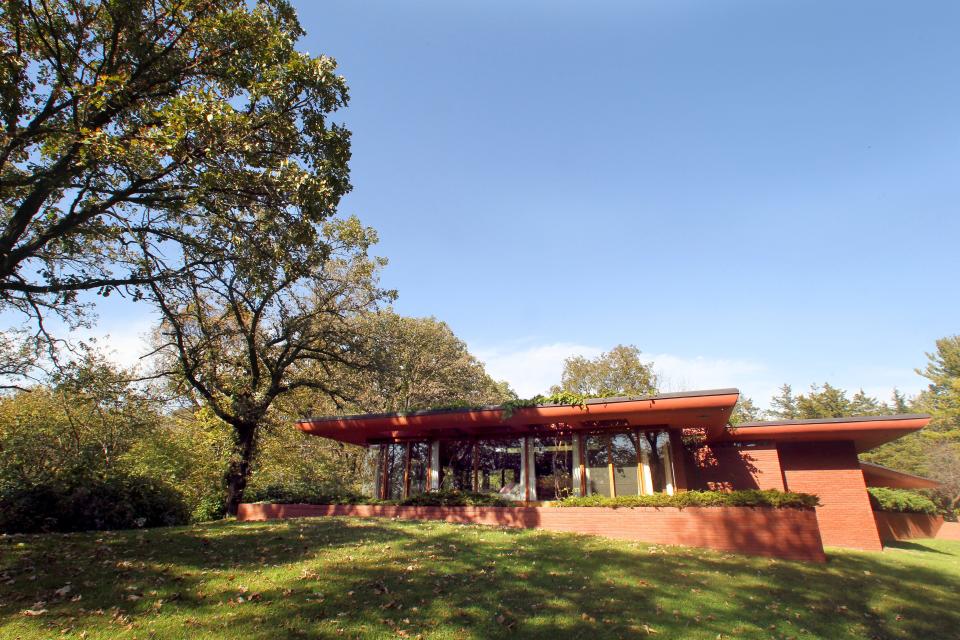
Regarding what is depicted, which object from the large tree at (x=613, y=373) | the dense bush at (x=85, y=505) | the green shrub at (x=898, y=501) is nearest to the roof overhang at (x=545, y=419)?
the dense bush at (x=85, y=505)

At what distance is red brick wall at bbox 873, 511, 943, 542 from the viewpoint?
19906 millimetres

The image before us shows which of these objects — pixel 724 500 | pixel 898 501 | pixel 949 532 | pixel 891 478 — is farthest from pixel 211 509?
pixel 949 532

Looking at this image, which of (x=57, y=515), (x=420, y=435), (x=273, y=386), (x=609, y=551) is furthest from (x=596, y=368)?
(x=57, y=515)

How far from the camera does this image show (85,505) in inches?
413

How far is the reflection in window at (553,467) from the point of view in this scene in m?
15.7

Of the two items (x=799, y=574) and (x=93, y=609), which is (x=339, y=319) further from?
(x=799, y=574)

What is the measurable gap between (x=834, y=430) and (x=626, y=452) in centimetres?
588

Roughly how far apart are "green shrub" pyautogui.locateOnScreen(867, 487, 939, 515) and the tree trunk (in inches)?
978

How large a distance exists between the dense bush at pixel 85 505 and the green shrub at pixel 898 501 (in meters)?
25.9

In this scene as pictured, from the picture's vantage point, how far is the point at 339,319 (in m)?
17.9

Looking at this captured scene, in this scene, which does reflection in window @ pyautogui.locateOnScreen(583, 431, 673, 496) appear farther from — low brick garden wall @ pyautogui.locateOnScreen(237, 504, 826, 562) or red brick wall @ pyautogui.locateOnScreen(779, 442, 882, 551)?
red brick wall @ pyautogui.locateOnScreen(779, 442, 882, 551)

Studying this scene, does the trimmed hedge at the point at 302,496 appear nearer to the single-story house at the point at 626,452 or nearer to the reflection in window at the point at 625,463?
the single-story house at the point at 626,452

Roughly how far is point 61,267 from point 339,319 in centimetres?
836

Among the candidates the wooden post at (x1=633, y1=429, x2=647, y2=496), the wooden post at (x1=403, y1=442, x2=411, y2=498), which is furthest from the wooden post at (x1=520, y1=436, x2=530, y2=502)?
the wooden post at (x1=403, y1=442, x2=411, y2=498)
